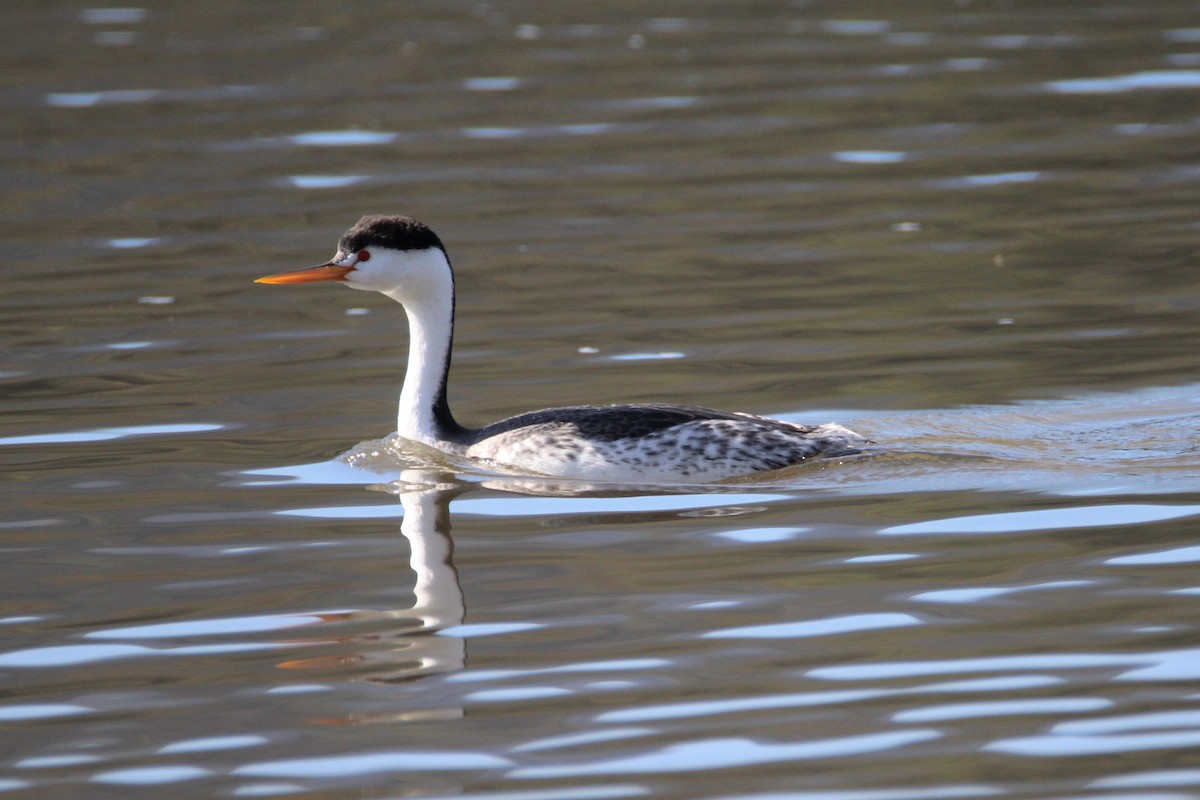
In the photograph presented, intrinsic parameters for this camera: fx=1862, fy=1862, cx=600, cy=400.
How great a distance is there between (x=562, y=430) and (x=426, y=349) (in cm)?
125

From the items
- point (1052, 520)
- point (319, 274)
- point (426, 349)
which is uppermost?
point (319, 274)

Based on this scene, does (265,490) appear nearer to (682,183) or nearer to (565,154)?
(682,183)

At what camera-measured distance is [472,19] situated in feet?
97.2

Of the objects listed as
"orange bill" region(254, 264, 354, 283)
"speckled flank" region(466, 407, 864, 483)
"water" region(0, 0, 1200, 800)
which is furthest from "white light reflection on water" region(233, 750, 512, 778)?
"orange bill" region(254, 264, 354, 283)

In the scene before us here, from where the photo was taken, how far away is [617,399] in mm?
11547

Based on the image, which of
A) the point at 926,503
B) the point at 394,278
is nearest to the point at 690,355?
the point at 394,278

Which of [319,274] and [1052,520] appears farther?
[319,274]

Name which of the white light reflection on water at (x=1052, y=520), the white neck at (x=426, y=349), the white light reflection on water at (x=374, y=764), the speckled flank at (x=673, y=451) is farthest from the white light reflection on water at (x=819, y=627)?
the white neck at (x=426, y=349)

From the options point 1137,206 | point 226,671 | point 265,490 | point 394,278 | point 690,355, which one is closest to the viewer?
point 226,671

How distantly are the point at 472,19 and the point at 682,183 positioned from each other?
12.0 metres

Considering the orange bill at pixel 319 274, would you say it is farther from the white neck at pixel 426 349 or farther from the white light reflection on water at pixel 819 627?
the white light reflection on water at pixel 819 627

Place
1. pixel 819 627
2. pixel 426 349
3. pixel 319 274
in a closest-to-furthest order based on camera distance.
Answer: pixel 819 627 → pixel 319 274 → pixel 426 349

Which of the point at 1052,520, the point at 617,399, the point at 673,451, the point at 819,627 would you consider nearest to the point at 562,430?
the point at 673,451

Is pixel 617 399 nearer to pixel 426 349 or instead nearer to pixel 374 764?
pixel 426 349
